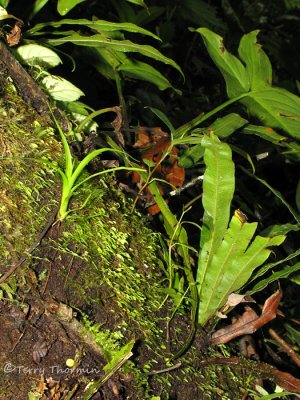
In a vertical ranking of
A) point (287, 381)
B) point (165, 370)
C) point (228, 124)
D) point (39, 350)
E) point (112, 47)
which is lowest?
point (287, 381)

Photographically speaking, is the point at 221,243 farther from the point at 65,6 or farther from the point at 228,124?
the point at 65,6

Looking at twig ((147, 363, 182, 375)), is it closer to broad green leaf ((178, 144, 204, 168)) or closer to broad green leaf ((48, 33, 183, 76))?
broad green leaf ((178, 144, 204, 168))

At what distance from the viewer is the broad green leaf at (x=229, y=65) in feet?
4.89

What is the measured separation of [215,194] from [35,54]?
0.55 meters

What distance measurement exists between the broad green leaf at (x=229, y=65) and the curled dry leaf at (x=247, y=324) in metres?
0.64

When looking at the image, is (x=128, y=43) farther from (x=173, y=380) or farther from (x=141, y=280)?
(x=173, y=380)

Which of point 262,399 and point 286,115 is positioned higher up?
point 286,115

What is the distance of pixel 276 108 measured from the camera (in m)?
1.54

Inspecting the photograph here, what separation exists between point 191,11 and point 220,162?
1.86m

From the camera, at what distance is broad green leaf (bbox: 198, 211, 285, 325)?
3.55 ft

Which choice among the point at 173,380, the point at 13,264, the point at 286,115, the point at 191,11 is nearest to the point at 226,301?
the point at 173,380

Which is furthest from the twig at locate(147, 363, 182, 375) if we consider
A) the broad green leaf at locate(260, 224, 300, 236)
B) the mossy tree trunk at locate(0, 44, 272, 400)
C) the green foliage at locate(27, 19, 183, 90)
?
the green foliage at locate(27, 19, 183, 90)

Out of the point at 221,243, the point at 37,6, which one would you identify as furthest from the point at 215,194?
the point at 37,6

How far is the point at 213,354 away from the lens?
114cm
